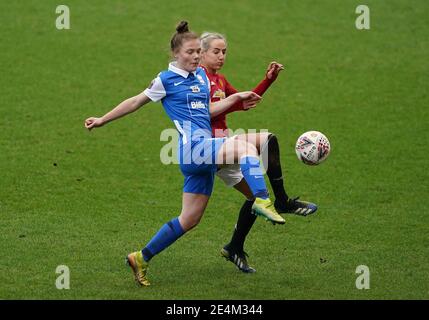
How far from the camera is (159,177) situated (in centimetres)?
1180

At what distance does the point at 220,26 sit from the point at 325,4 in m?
2.53

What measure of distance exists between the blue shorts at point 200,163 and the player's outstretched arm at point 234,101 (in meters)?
0.38

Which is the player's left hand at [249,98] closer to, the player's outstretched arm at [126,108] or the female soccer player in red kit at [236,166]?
the female soccer player in red kit at [236,166]

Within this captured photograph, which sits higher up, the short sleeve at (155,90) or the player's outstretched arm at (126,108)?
the short sleeve at (155,90)

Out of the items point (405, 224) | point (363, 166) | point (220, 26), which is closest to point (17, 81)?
point (220, 26)

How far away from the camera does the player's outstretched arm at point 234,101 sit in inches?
299

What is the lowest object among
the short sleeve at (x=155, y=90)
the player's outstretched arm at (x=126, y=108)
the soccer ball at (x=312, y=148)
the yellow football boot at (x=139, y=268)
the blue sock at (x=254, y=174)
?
the yellow football boot at (x=139, y=268)

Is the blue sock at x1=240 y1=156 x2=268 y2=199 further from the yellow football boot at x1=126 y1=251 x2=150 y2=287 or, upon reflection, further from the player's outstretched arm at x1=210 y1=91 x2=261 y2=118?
the yellow football boot at x1=126 y1=251 x2=150 y2=287

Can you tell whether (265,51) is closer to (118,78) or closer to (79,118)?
(118,78)

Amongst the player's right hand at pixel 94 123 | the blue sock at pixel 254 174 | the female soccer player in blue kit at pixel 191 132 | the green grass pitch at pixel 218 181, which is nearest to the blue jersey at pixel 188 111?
the female soccer player in blue kit at pixel 191 132

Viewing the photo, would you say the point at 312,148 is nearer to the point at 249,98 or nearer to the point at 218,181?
the point at 249,98

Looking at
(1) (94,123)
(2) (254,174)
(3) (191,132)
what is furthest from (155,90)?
(2) (254,174)

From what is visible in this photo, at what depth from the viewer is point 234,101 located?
7680 millimetres

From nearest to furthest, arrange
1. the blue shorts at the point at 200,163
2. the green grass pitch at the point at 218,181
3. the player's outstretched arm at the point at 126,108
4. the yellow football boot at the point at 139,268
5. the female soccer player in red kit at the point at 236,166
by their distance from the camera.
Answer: the blue shorts at the point at 200,163, the player's outstretched arm at the point at 126,108, the female soccer player in red kit at the point at 236,166, the yellow football boot at the point at 139,268, the green grass pitch at the point at 218,181
